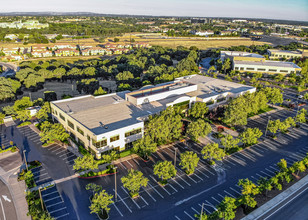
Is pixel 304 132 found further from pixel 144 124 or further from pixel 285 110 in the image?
pixel 144 124

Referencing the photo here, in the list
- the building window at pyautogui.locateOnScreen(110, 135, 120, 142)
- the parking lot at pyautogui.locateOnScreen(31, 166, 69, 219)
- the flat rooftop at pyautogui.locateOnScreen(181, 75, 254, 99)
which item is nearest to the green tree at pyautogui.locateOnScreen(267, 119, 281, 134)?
the flat rooftop at pyautogui.locateOnScreen(181, 75, 254, 99)

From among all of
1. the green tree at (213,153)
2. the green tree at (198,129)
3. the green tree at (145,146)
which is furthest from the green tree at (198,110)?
the green tree at (145,146)

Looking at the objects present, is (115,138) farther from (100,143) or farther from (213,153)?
(213,153)

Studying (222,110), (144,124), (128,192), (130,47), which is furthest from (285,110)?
(130,47)

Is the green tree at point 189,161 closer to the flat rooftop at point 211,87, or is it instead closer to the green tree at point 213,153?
the green tree at point 213,153

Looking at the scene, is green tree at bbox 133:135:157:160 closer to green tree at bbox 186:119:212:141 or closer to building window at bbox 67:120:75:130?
green tree at bbox 186:119:212:141

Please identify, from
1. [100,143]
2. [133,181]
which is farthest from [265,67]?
[133,181]

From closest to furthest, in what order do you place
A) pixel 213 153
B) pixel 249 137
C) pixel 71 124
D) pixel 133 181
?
pixel 133 181, pixel 213 153, pixel 249 137, pixel 71 124
